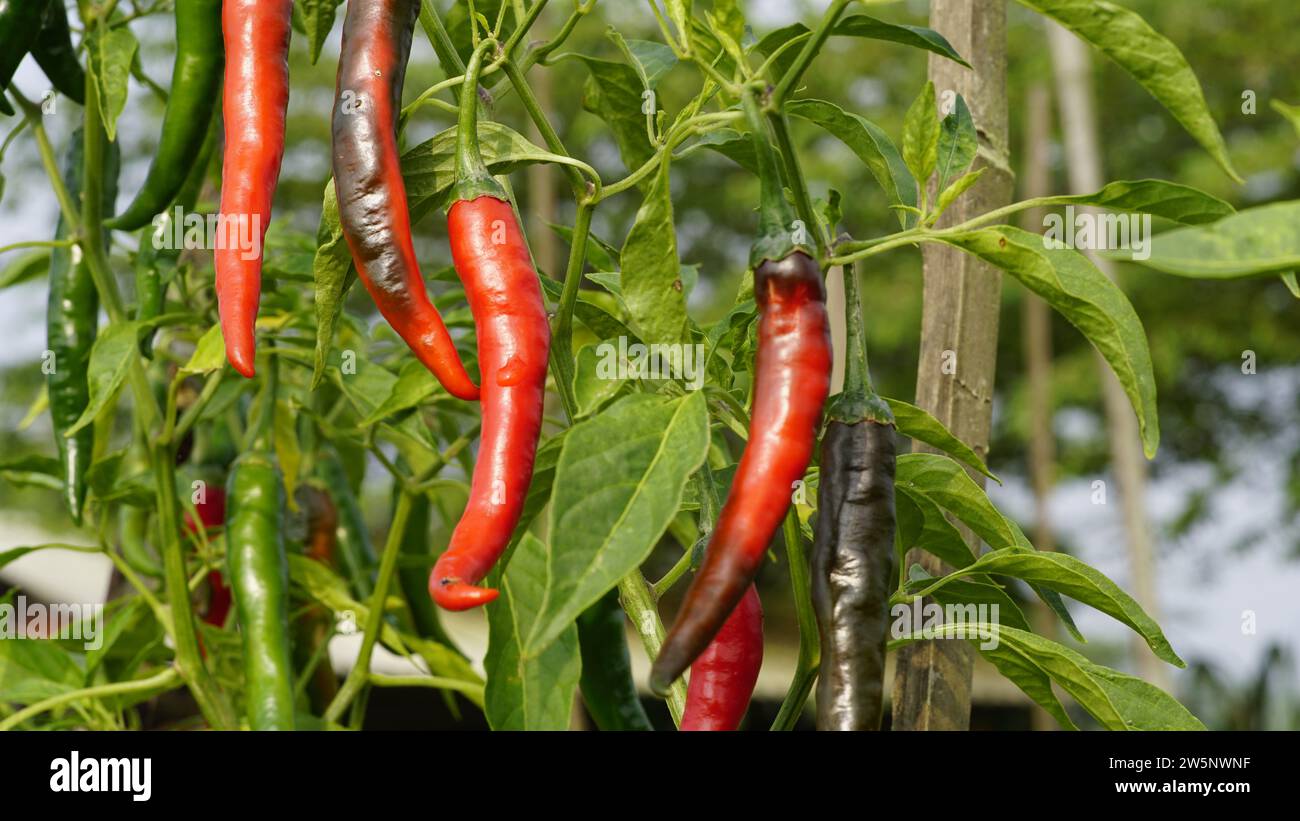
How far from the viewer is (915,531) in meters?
0.87

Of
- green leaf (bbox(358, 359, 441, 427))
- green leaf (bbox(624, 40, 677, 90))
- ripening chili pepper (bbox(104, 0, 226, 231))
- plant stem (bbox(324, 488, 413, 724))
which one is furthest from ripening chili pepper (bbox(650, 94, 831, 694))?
→ plant stem (bbox(324, 488, 413, 724))

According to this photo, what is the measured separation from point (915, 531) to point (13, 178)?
12.0m

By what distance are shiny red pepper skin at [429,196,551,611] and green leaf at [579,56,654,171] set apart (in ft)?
1.06

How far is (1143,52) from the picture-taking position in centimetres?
63

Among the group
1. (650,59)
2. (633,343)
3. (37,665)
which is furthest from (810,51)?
(37,665)

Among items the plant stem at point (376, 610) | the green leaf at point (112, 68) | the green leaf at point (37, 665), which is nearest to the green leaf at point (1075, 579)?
the plant stem at point (376, 610)

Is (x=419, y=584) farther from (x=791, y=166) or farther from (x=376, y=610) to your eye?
(x=791, y=166)

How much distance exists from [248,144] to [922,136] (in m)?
0.42

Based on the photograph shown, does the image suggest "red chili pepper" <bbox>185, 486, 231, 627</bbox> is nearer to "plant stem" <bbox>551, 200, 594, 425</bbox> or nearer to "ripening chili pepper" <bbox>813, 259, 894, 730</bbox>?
"plant stem" <bbox>551, 200, 594, 425</bbox>

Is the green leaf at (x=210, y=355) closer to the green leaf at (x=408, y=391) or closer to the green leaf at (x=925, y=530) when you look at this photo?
the green leaf at (x=408, y=391)

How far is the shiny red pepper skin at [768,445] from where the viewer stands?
0.59m

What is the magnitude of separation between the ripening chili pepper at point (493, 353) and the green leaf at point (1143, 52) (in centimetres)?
31

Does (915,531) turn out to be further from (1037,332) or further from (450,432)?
(1037,332)
